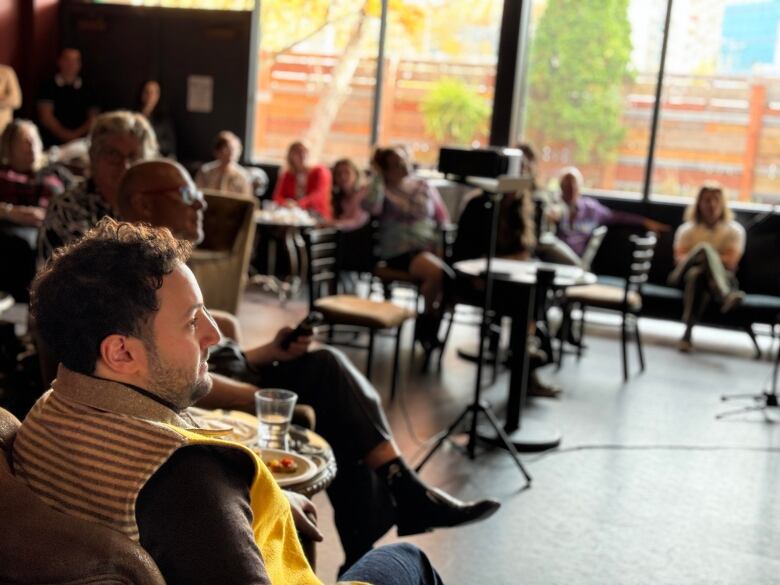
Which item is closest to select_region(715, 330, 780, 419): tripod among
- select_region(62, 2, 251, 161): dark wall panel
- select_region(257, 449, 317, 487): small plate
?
select_region(257, 449, 317, 487): small plate

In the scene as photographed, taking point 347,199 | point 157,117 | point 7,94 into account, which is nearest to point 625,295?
point 347,199

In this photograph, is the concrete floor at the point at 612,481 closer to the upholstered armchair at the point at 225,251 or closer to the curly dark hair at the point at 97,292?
the upholstered armchair at the point at 225,251

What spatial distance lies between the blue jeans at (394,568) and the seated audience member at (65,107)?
842cm

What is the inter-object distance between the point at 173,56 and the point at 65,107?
1158 millimetres

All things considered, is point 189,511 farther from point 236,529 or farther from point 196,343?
point 196,343

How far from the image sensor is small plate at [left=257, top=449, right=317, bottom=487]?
6.98 ft

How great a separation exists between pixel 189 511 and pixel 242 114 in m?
8.54

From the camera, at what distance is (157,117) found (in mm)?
9477

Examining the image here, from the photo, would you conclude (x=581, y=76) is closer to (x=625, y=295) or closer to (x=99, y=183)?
(x=625, y=295)

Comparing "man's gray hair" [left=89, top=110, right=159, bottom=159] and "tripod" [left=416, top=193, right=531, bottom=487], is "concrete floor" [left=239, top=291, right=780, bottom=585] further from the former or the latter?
"man's gray hair" [left=89, top=110, right=159, bottom=159]

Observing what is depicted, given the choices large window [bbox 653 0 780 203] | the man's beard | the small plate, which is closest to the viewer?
the man's beard

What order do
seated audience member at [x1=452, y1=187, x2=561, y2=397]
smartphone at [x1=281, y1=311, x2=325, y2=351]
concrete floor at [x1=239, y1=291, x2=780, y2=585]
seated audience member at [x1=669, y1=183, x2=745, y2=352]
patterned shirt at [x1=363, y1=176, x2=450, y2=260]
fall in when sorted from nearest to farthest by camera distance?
smartphone at [x1=281, y1=311, x2=325, y2=351] → concrete floor at [x1=239, y1=291, x2=780, y2=585] → seated audience member at [x1=452, y1=187, x2=561, y2=397] → patterned shirt at [x1=363, y1=176, x2=450, y2=260] → seated audience member at [x1=669, y1=183, x2=745, y2=352]

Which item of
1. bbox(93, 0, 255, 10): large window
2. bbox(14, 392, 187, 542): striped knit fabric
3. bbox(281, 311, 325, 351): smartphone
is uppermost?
bbox(93, 0, 255, 10): large window

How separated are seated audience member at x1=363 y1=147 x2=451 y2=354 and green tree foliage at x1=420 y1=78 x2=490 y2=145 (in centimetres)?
235
